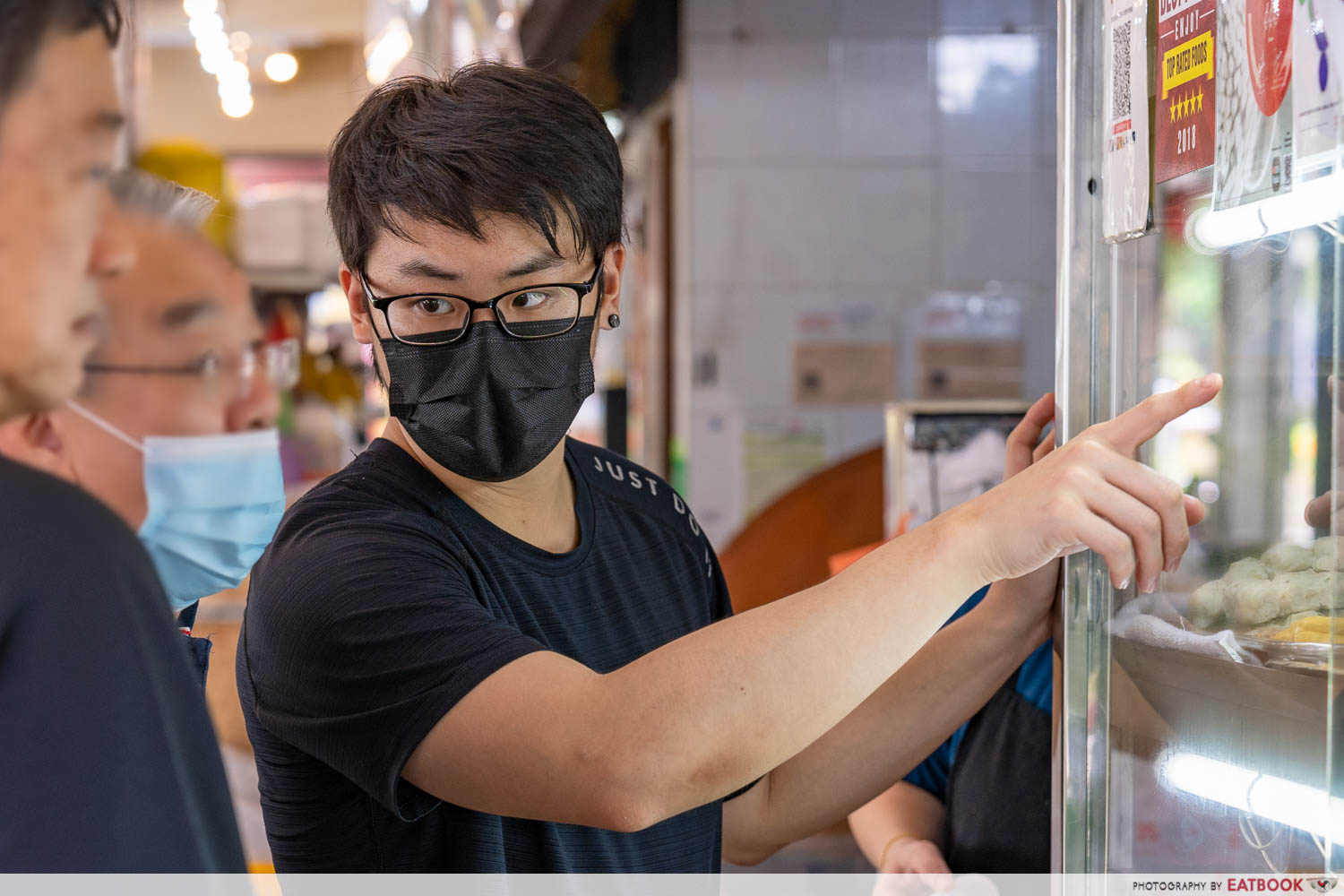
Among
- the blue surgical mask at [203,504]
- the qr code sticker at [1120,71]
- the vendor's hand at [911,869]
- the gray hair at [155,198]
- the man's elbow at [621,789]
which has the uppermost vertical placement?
the qr code sticker at [1120,71]

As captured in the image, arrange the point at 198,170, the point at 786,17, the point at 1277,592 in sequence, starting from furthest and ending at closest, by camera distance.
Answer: the point at 786,17 < the point at 1277,592 < the point at 198,170

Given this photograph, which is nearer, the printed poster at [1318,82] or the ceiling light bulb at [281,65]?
the printed poster at [1318,82]

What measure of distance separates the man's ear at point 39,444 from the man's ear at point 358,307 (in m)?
0.70

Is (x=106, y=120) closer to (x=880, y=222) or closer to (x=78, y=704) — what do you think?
(x=78, y=704)

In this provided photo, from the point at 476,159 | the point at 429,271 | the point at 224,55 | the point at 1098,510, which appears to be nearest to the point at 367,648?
the point at 429,271

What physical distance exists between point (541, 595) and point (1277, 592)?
633 millimetres

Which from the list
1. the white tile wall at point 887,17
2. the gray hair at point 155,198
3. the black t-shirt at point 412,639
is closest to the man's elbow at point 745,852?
the black t-shirt at point 412,639

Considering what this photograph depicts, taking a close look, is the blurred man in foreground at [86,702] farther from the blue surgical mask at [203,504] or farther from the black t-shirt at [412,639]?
the black t-shirt at [412,639]

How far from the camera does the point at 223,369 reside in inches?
20.7

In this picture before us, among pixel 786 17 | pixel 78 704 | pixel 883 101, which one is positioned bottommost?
pixel 78 704

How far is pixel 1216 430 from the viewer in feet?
3.26

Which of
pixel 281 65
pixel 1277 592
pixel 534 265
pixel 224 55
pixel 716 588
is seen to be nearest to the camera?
pixel 1277 592

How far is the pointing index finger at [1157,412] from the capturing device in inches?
35.6

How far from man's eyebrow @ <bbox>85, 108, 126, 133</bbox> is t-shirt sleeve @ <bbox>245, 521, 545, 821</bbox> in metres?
0.52
